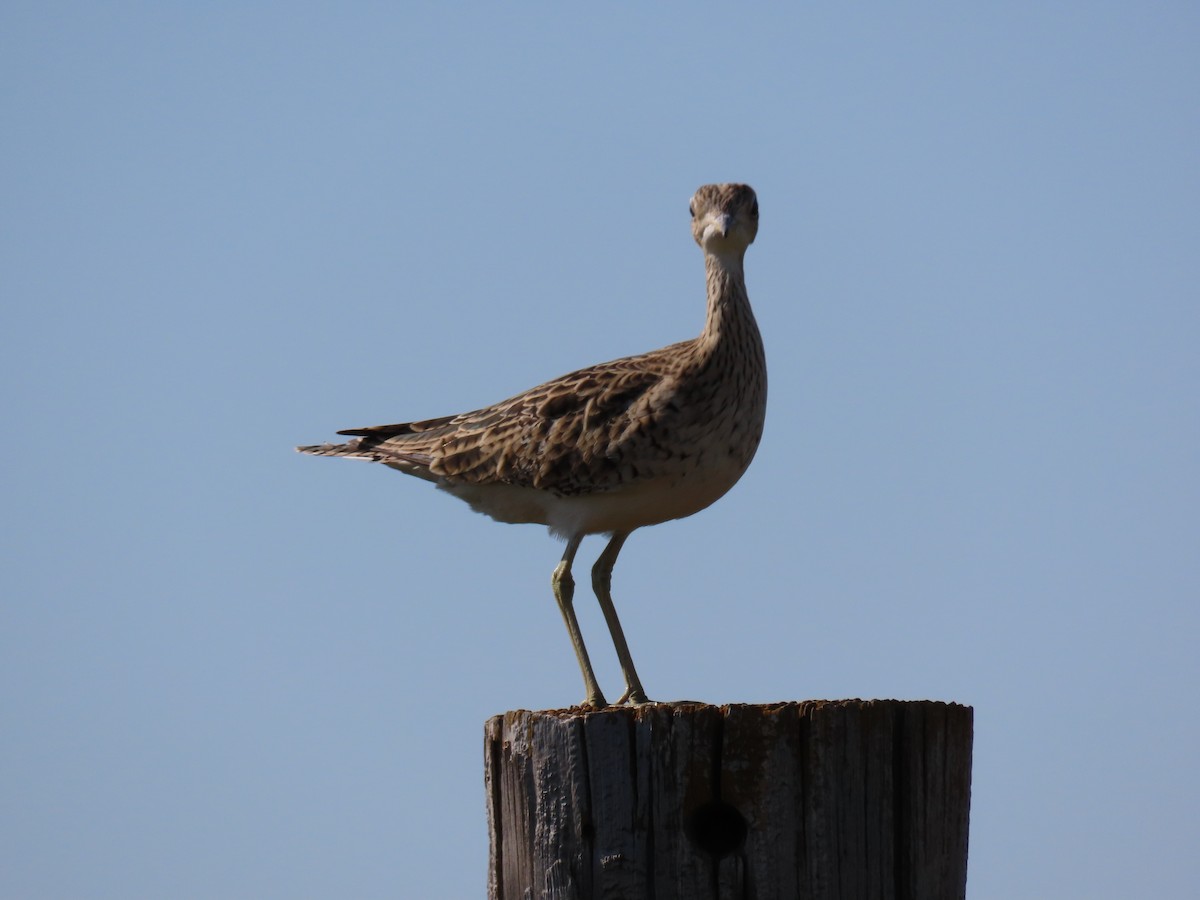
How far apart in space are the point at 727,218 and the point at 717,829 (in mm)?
4131

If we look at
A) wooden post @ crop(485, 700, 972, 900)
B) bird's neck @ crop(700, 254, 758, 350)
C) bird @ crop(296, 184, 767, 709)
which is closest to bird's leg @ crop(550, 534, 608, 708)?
bird @ crop(296, 184, 767, 709)

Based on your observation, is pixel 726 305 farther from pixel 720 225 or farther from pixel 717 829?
pixel 717 829

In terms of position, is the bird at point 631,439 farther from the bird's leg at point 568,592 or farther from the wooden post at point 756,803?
the wooden post at point 756,803

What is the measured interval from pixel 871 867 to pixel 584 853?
3.09 ft

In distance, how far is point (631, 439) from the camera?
323 inches

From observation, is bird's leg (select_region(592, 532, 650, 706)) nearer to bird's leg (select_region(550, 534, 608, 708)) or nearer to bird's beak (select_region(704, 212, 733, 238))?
bird's leg (select_region(550, 534, 608, 708))

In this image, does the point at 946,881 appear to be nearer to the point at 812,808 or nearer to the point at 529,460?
the point at 812,808

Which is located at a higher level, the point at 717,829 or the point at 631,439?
the point at 631,439

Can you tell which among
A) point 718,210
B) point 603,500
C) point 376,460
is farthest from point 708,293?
point 376,460

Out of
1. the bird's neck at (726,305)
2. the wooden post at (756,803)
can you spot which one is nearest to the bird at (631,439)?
the bird's neck at (726,305)

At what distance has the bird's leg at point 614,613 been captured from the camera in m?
8.44

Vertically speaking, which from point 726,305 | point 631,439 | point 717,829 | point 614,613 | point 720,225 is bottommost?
point 717,829

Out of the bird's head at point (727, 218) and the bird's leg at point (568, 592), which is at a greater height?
the bird's head at point (727, 218)

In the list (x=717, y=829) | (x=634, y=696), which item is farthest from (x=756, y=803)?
(x=634, y=696)
